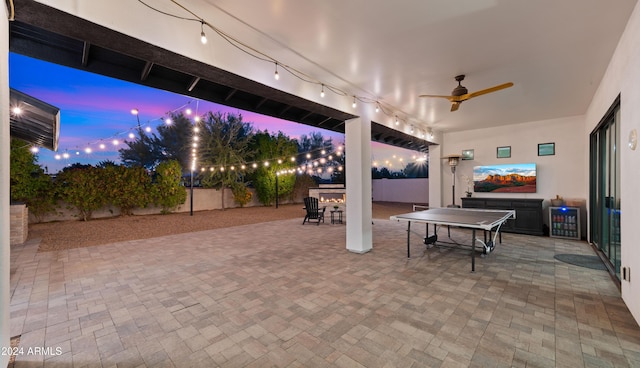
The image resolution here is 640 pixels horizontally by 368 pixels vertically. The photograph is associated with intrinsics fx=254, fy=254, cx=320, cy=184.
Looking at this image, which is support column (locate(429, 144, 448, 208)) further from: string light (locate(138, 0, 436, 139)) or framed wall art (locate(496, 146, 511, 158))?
string light (locate(138, 0, 436, 139))

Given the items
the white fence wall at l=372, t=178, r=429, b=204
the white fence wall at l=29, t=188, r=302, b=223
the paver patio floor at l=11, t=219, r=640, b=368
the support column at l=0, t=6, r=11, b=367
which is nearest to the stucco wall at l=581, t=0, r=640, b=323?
the paver patio floor at l=11, t=219, r=640, b=368

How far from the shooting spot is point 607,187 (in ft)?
13.6

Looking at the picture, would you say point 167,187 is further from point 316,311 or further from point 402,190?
point 402,190

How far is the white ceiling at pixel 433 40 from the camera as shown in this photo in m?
2.43

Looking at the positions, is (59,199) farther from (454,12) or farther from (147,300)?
(454,12)

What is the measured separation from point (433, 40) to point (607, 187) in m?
3.94

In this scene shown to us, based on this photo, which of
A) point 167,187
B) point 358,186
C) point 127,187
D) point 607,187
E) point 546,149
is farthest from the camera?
point 167,187

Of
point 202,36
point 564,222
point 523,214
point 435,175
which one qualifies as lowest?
point 564,222

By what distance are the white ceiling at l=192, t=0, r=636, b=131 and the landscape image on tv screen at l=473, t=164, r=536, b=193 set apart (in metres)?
2.61

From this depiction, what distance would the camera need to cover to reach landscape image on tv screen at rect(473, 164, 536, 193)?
22.3ft

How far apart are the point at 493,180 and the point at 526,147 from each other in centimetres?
115

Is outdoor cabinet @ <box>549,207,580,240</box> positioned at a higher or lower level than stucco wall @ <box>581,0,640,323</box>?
lower

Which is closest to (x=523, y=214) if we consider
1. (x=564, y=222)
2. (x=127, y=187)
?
(x=564, y=222)

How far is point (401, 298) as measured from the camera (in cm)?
279
